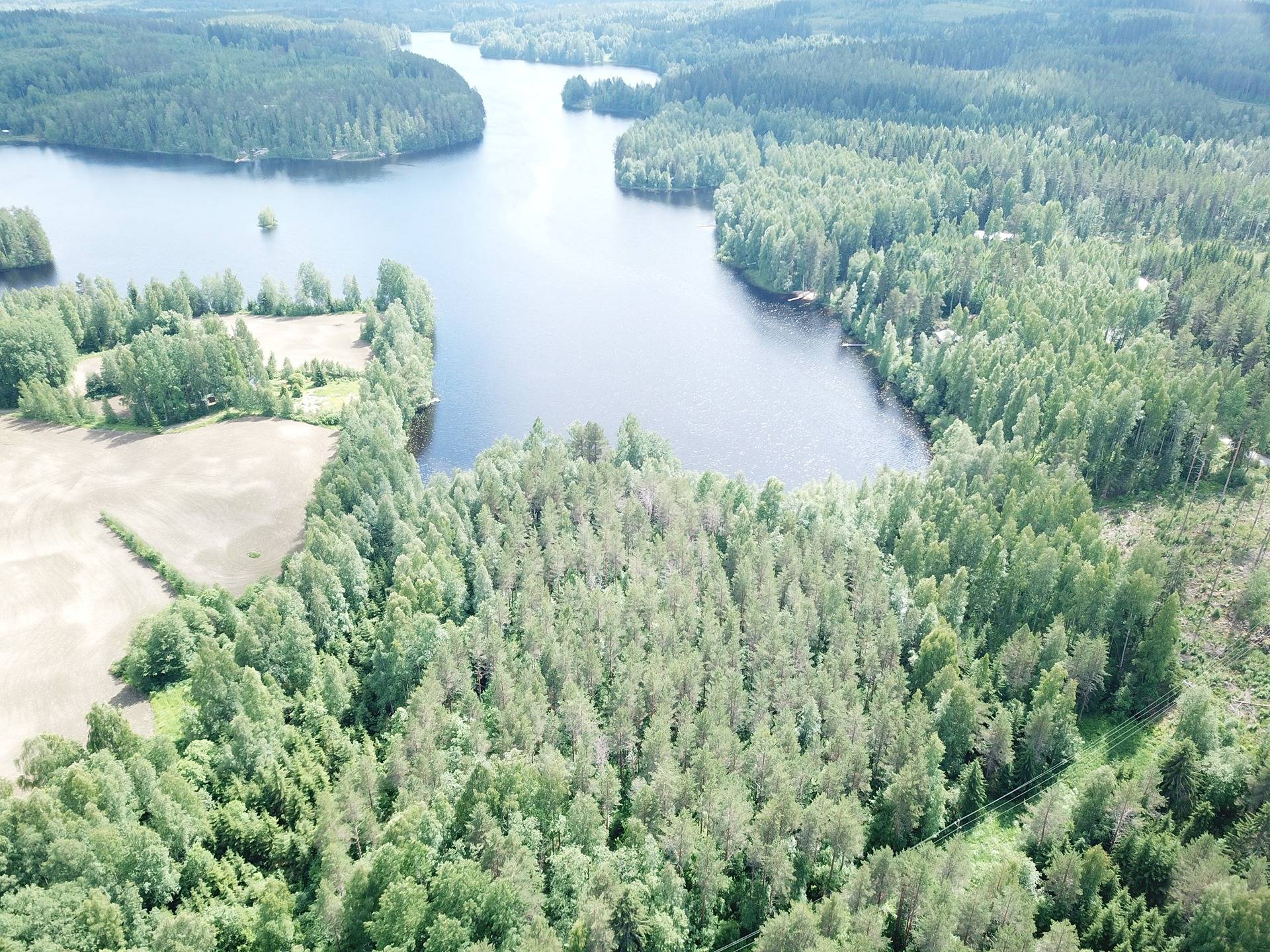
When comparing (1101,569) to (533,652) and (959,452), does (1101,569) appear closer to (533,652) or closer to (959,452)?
(959,452)

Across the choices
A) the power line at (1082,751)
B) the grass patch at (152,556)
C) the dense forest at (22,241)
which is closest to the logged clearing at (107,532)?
the grass patch at (152,556)

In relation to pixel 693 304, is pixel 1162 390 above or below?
above

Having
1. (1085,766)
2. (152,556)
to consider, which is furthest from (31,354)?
(1085,766)

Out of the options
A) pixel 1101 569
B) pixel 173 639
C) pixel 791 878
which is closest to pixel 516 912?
pixel 791 878

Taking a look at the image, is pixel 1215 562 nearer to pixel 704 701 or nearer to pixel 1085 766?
pixel 1085 766

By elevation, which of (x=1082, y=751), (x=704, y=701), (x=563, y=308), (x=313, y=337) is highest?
(x=563, y=308)

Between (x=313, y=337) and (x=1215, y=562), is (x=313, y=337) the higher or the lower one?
the lower one

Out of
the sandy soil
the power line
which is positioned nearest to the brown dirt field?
the sandy soil
